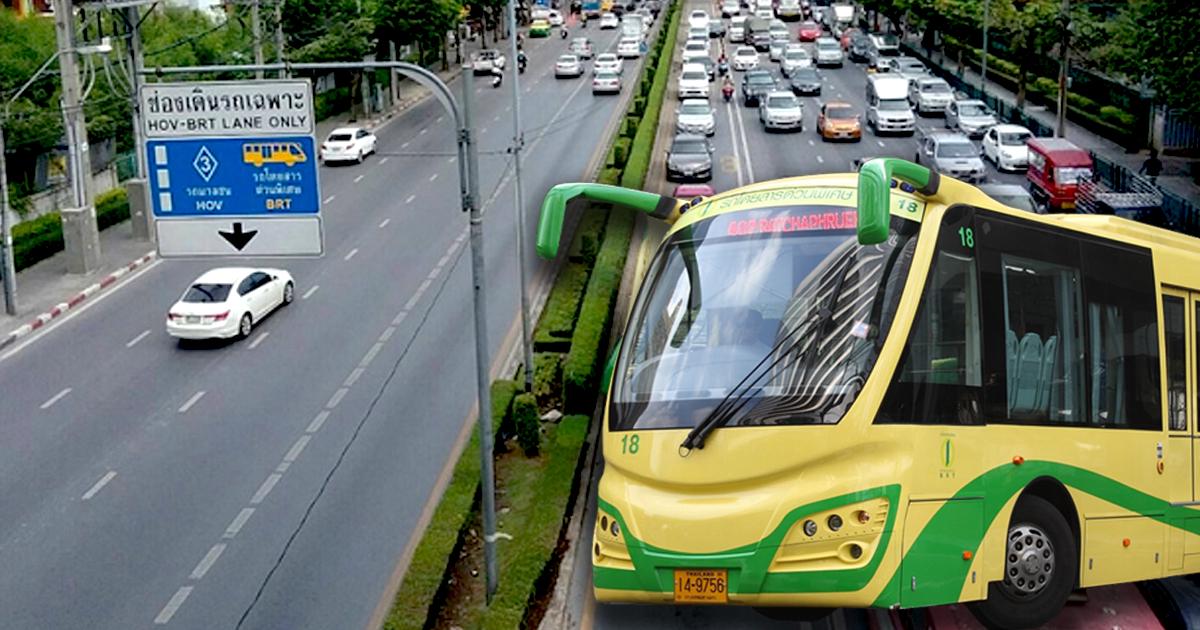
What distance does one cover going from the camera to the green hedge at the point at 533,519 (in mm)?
16016

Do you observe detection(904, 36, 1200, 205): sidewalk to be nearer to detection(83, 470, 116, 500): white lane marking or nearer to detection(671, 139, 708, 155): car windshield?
detection(671, 139, 708, 155): car windshield

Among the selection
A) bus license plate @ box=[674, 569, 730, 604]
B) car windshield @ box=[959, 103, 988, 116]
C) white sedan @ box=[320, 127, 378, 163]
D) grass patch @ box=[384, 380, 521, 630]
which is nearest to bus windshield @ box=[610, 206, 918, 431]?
bus license plate @ box=[674, 569, 730, 604]

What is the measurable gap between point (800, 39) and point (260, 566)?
84.6m

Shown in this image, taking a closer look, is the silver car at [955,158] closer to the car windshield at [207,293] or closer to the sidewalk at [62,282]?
the car windshield at [207,293]

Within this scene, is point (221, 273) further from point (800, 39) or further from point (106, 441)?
point (800, 39)

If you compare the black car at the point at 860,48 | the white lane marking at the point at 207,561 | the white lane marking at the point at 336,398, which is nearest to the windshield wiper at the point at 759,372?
the white lane marking at the point at 207,561

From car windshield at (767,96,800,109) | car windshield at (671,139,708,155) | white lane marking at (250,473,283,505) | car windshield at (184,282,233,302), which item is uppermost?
car windshield at (767,96,800,109)

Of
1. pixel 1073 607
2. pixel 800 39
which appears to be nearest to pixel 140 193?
pixel 1073 607

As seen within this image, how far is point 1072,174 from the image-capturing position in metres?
41.3

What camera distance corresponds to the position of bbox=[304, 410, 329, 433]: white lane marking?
81.1 ft

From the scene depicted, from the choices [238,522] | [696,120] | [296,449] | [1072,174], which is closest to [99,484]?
[296,449]

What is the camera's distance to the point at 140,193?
41375mm

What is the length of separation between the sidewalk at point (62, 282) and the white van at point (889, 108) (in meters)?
28.7

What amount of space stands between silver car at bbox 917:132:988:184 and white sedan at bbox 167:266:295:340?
2262cm
